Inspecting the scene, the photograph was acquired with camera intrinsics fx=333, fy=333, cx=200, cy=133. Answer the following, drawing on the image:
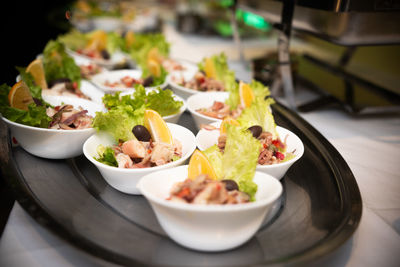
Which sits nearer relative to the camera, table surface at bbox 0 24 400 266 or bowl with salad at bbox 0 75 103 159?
table surface at bbox 0 24 400 266

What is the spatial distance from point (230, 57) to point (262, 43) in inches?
44.6

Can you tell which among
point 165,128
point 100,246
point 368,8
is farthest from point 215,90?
point 100,246

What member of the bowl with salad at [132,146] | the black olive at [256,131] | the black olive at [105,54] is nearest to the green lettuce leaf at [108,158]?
the bowl with salad at [132,146]

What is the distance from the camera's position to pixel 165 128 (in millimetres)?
1738

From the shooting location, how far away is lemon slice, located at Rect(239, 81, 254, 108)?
2.23 meters

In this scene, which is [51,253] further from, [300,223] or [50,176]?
[300,223]

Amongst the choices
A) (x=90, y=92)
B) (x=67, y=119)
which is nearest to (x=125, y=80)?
(x=90, y=92)

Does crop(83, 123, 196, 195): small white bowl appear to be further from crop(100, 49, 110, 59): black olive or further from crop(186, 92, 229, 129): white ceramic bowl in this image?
crop(100, 49, 110, 59): black olive

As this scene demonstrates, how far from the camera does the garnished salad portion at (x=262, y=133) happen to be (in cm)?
164

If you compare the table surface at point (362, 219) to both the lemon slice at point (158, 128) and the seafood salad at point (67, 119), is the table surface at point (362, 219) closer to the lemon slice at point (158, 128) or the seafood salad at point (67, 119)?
the seafood salad at point (67, 119)

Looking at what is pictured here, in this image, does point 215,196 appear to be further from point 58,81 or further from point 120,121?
point 58,81

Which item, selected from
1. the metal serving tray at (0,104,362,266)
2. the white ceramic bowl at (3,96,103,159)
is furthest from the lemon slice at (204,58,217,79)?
the white ceramic bowl at (3,96,103,159)

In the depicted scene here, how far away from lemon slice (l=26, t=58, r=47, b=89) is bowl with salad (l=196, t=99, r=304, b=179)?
1.38 metres

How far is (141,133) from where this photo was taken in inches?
67.7
